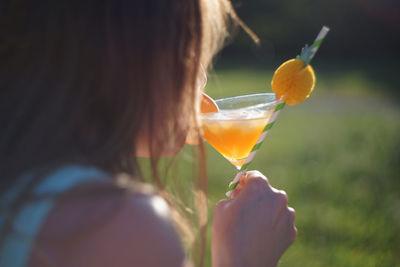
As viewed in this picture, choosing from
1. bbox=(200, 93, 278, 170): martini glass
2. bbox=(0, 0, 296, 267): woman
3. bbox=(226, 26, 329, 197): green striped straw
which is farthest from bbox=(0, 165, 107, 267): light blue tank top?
bbox=(200, 93, 278, 170): martini glass

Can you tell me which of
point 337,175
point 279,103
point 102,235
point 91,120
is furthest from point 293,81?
point 337,175

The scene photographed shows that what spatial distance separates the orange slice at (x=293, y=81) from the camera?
172 cm

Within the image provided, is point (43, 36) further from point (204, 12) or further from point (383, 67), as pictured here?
point (383, 67)

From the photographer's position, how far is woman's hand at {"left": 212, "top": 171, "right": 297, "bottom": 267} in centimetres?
140

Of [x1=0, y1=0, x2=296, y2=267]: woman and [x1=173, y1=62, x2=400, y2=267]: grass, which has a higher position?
[x1=0, y1=0, x2=296, y2=267]: woman

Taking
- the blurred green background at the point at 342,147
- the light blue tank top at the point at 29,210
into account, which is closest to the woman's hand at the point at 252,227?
the blurred green background at the point at 342,147

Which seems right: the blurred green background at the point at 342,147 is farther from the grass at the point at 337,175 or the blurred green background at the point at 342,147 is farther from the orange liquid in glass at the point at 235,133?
the orange liquid in glass at the point at 235,133

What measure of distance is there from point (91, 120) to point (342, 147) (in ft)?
16.1

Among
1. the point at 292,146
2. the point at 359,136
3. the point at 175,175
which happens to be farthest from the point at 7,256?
the point at 359,136

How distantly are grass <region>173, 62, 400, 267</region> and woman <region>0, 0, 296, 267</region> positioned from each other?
0.37 meters

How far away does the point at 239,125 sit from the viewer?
72.9 inches

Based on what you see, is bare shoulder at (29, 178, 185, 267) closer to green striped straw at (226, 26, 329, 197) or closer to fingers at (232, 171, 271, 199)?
fingers at (232, 171, 271, 199)

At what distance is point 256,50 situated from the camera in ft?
52.6

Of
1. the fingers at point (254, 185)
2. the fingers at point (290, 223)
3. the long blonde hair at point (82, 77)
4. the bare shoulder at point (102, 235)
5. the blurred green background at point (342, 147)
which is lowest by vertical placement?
the blurred green background at point (342, 147)
